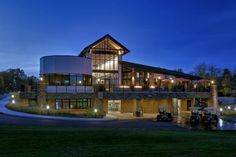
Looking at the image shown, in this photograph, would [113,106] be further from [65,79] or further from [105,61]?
[65,79]

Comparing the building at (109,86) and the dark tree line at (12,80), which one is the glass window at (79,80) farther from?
the dark tree line at (12,80)

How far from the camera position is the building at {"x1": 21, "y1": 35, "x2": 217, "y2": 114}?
132 ft

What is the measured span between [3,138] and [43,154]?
3853 millimetres

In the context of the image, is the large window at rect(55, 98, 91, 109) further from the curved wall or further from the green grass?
the green grass

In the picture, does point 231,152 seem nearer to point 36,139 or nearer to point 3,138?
point 36,139

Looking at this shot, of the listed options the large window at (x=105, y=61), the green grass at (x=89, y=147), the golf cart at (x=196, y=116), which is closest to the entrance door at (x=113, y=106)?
the large window at (x=105, y=61)

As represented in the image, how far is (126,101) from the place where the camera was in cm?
4591

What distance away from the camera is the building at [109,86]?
40.2 meters

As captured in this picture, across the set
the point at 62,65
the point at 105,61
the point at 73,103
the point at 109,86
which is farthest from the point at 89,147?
the point at 105,61

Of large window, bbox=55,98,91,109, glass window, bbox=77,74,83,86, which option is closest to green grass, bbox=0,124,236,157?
large window, bbox=55,98,91,109

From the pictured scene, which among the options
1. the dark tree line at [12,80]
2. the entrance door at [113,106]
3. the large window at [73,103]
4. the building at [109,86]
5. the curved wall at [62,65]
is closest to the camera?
the large window at [73,103]

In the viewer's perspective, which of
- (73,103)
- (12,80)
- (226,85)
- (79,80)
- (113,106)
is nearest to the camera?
(73,103)

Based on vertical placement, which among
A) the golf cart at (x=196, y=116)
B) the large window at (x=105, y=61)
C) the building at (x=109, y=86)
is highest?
the large window at (x=105, y=61)

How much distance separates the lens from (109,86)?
145 feet
